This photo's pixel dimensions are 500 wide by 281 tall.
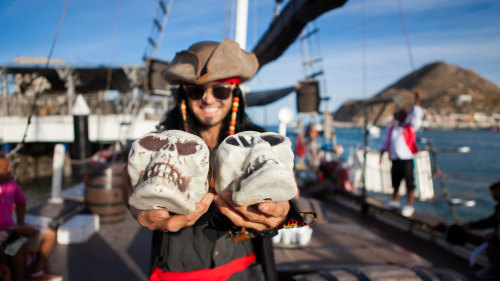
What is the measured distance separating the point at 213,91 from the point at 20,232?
2.72 meters

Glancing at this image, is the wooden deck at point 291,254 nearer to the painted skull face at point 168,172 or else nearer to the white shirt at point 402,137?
the white shirt at point 402,137

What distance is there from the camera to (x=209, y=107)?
1439 mm

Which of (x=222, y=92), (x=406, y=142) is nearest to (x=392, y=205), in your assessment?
(x=406, y=142)

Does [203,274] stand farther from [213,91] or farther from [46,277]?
[46,277]

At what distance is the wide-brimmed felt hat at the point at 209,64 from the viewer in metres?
1.29

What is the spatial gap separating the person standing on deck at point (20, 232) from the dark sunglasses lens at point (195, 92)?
2.45 metres

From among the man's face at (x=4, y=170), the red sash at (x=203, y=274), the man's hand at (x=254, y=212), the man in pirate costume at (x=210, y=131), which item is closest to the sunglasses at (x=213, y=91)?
the man in pirate costume at (x=210, y=131)

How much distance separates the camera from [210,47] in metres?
1.37

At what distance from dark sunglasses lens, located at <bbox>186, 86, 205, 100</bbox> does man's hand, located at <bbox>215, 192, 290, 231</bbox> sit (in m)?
0.66

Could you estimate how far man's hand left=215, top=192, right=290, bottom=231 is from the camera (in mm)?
902

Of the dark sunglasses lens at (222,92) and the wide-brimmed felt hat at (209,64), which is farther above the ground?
the wide-brimmed felt hat at (209,64)

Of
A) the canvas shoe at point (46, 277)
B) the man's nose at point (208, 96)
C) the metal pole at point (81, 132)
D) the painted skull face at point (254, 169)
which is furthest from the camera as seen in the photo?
the metal pole at point (81, 132)

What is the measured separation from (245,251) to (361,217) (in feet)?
18.1

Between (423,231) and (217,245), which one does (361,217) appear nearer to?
(423,231)
